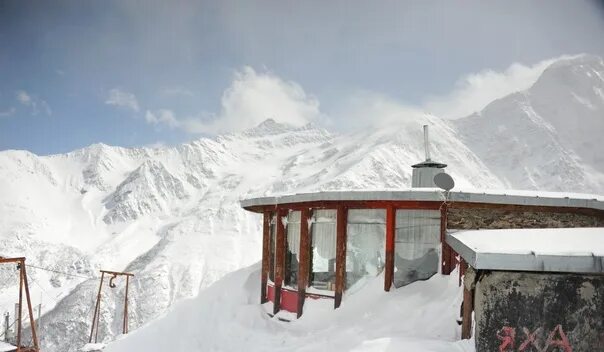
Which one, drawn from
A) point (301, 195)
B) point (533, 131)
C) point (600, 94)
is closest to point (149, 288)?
point (301, 195)

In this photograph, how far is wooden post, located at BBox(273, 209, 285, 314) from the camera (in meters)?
12.9

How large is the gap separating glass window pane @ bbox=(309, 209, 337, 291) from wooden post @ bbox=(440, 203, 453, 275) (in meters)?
2.69

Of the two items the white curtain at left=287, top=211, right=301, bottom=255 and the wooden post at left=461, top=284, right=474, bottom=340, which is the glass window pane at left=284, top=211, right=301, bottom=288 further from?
the wooden post at left=461, top=284, right=474, bottom=340

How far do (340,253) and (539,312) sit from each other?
6179 mm

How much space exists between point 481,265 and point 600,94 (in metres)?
213

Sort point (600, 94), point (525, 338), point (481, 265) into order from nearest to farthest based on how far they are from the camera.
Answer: point (481, 265) < point (525, 338) < point (600, 94)

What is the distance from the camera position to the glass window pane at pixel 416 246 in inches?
407

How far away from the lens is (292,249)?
42.1 ft

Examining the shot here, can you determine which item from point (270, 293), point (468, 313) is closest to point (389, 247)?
point (468, 313)

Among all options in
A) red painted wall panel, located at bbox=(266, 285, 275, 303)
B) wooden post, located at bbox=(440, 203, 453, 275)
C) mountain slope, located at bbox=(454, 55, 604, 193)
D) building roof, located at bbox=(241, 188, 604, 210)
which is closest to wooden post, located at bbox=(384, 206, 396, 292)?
building roof, located at bbox=(241, 188, 604, 210)

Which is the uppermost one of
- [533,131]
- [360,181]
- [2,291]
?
[533,131]

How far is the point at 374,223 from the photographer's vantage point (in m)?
11.0

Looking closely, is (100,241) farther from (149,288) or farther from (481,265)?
(481,265)

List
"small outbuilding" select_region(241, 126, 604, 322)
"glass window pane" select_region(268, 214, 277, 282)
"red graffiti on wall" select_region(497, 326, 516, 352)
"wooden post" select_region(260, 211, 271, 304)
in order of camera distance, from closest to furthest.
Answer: "red graffiti on wall" select_region(497, 326, 516, 352)
"small outbuilding" select_region(241, 126, 604, 322)
"glass window pane" select_region(268, 214, 277, 282)
"wooden post" select_region(260, 211, 271, 304)
